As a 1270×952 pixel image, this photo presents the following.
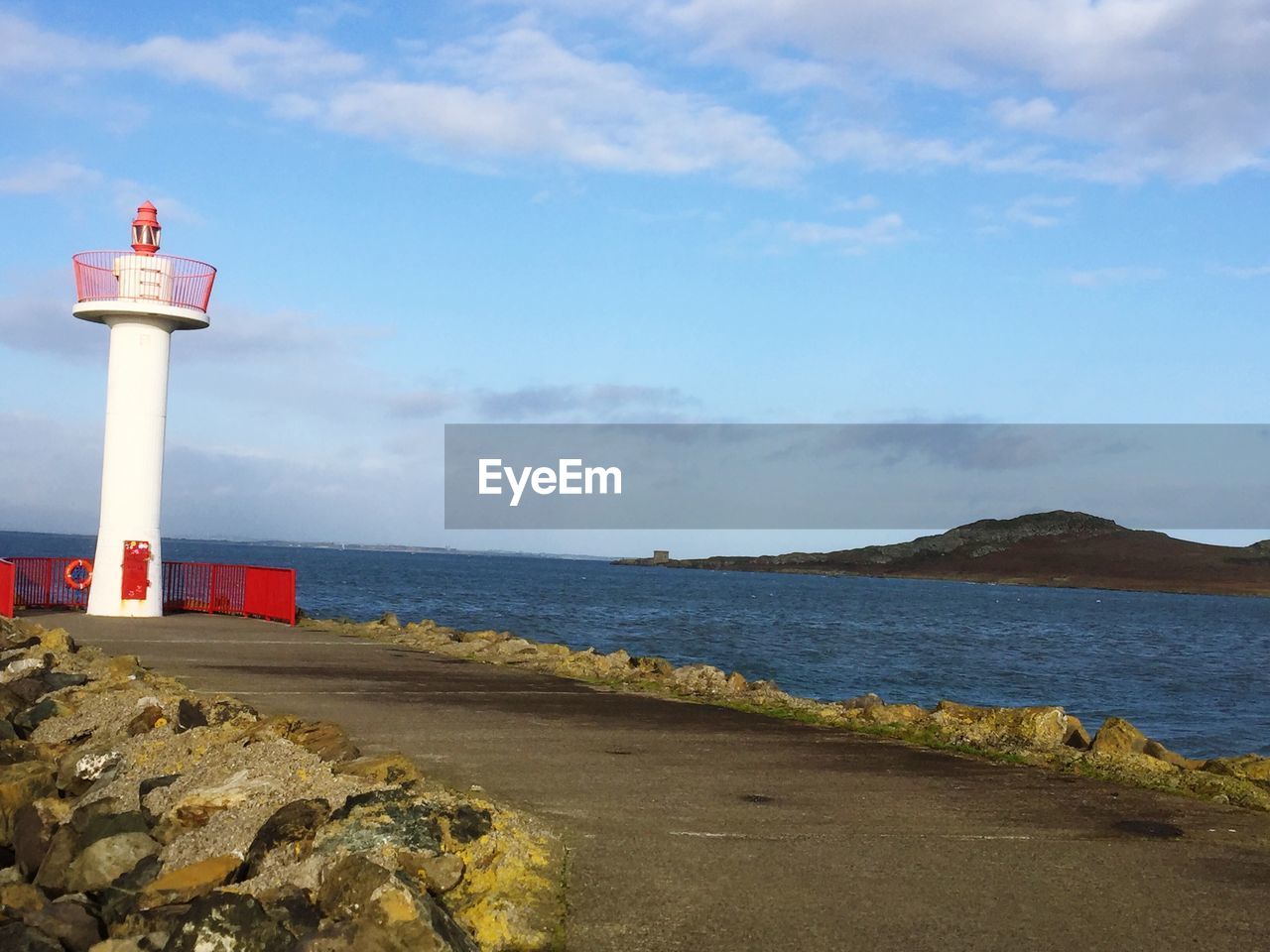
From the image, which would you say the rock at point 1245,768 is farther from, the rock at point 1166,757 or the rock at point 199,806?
the rock at point 199,806

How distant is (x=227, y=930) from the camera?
17.1ft

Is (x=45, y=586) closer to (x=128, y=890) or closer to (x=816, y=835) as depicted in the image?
(x=128, y=890)

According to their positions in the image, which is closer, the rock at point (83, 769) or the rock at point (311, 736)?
the rock at point (311, 736)

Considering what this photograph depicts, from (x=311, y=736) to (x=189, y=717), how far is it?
1.63 metres

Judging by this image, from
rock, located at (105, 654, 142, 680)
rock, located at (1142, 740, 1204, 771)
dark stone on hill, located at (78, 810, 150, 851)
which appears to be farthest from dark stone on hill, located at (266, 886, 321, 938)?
rock, located at (1142, 740, 1204, 771)

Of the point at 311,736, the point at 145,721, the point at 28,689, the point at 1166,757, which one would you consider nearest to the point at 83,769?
the point at 145,721

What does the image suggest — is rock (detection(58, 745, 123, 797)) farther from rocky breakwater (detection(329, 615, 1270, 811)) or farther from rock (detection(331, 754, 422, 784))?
rocky breakwater (detection(329, 615, 1270, 811))

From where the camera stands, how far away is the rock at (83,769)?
9.01 m

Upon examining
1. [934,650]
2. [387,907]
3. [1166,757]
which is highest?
[387,907]

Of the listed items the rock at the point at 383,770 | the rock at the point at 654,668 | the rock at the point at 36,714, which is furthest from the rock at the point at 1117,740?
the rock at the point at 36,714

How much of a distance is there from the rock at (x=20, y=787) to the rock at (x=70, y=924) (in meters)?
2.62

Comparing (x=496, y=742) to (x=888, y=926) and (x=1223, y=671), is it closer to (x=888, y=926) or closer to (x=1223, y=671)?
(x=888, y=926)

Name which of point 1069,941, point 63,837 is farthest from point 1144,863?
point 63,837

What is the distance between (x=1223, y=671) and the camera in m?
40.0
